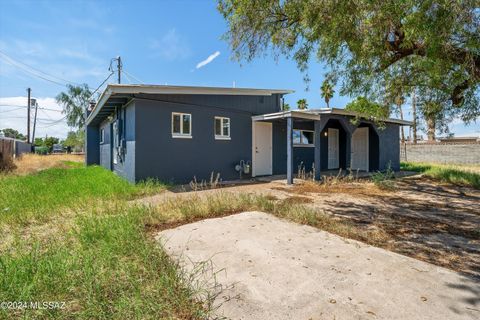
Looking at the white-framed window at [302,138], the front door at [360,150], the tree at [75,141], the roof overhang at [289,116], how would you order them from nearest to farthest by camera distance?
the roof overhang at [289,116], the white-framed window at [302,138], the front door at [360,150], the tree at [75,141]

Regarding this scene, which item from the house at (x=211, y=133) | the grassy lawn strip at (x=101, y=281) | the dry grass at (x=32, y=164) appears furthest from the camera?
the dry grass at (x=32, y=164)

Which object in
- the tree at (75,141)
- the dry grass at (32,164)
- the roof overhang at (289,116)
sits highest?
the tree at (75,141)

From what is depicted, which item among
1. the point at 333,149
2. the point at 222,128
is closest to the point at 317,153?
the point at 222,128

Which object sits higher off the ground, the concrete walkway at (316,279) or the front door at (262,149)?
the front door at (262,149)

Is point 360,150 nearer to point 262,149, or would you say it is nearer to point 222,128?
point 262,149

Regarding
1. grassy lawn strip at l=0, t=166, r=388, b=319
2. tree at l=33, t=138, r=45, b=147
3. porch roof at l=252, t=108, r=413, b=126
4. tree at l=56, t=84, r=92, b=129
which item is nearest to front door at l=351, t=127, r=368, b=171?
porch roof at l=252, t=108, r=413, b=126

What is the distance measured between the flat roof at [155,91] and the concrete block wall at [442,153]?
15.3 metres

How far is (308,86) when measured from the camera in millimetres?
6805

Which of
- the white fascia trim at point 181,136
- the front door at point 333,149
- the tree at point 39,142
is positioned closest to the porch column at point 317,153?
the front door at point 333,149

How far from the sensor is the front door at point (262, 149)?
11602 millimetres

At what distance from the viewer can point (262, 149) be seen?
39.0ft

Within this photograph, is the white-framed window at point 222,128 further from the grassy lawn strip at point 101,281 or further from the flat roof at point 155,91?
the grassy lawn strip at point 101,281

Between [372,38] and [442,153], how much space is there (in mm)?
20914

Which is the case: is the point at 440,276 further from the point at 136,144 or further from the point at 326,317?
the point at 136,144
